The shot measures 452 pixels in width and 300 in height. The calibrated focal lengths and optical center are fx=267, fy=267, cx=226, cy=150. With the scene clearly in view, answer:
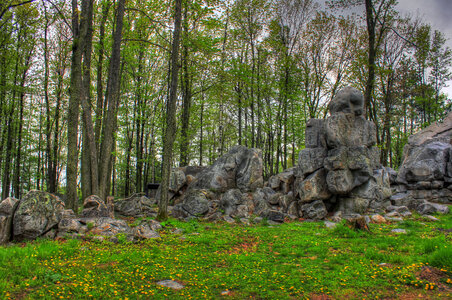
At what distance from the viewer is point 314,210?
13414 millimetres

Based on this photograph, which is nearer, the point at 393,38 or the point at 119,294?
the point at 119,294

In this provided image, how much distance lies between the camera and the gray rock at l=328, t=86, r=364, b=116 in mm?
14281

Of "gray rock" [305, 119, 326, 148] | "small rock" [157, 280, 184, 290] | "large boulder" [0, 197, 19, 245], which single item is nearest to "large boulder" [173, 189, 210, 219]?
"gray rock" [305, 119, 326, 148]

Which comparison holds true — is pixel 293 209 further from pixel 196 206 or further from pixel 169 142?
pixel 169 142

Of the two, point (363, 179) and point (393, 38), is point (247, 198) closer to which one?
point (363, 179)

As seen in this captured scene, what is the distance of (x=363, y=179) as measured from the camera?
13.4m

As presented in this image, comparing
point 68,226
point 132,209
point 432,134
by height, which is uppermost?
point 432,134

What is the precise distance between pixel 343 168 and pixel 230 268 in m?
9.71

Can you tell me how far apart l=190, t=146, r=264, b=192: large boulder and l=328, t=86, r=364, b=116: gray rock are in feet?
19.9

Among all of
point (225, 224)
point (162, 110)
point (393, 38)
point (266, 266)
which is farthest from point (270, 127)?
point (266, 266)

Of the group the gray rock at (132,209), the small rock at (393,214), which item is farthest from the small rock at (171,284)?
the small rock at (393,214)

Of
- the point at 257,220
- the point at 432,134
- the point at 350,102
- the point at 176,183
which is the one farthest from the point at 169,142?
the point at 432,134

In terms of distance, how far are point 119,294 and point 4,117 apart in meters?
25.7

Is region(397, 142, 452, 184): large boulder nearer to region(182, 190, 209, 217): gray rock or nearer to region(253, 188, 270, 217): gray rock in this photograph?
region(253, 188, 270, 217): gray rock
